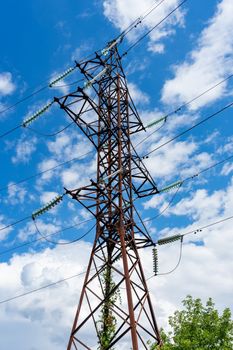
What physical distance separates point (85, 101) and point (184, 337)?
13.1 m

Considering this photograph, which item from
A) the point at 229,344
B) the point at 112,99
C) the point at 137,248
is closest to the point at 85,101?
the point at 112,99

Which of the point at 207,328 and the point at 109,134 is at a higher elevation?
the point at 109,134

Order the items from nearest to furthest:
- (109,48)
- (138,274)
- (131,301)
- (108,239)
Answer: (131,301)
(138,274)
(108,239)
(109,48)

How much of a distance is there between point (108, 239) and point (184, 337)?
7.18 metres

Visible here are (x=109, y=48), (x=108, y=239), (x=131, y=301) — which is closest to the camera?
(x=131, y=301)

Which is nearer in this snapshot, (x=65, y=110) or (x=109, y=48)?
(x=65, y=110)

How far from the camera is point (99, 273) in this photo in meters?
16.4

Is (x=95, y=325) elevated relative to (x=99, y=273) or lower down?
lower down

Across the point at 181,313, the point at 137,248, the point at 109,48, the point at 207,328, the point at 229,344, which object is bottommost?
the point at 229,344

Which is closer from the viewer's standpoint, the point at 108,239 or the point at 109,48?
the point at 108,239

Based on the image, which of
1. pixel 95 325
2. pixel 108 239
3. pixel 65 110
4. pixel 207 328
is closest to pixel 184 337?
pixel 207 328

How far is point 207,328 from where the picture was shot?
67.2ft

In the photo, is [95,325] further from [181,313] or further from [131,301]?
[181,313]

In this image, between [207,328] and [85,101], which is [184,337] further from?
[85,101]
